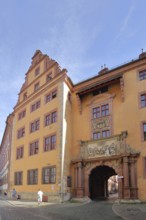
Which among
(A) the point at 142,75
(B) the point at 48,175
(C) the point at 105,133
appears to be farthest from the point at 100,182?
(A) the point at 142,75

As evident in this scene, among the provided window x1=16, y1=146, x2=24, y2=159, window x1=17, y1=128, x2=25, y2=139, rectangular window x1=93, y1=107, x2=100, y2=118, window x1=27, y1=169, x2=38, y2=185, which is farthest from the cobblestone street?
window x1=17, y1=128, x2=25, y2=139

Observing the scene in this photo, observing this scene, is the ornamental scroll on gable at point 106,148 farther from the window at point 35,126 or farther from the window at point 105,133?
the window at point 35,126

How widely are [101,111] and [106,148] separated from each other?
168 inches

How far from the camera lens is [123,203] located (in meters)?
22.2

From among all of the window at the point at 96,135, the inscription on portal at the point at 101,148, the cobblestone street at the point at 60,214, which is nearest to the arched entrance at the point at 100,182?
the inscription on portal at the point at 101,148

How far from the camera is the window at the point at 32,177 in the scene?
30078 millimetres

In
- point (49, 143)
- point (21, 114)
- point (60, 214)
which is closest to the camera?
point (60, 214)

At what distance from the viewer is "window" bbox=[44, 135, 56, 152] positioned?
28691 mm

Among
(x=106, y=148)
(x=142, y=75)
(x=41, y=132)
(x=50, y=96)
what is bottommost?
(x=106, y=148)

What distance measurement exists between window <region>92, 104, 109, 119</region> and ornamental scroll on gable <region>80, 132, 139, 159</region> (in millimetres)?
2964

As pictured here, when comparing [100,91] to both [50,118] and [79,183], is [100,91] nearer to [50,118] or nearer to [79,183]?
[50,118]

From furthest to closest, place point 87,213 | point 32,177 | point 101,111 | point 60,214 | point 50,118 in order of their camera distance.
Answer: point 32,177 < point 50,118 < point 101,111 < point 87,213 < point 60,214

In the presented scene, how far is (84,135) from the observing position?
91.9ft

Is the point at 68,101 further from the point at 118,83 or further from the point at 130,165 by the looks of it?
the point at 130,165
